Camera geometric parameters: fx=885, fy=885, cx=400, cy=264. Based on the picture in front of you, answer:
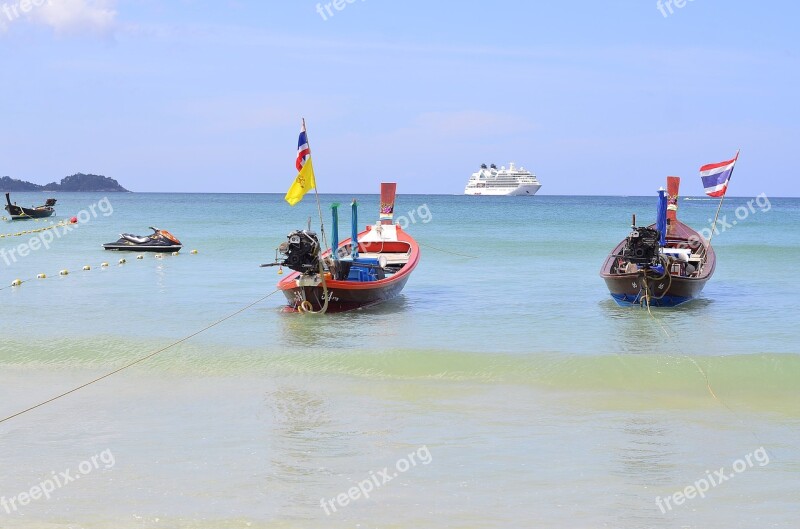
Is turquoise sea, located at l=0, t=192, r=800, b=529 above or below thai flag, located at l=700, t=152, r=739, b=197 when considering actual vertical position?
below

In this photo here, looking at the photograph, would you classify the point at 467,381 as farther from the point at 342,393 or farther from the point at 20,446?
the point at 20,446

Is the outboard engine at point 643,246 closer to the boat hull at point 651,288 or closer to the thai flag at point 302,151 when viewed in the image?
the boat hull at point 651,288

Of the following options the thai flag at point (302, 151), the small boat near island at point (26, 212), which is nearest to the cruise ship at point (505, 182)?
the small boat near island at point (26, 212)

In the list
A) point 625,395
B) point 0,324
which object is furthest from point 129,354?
point 625,395

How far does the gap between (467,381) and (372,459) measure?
3910 mm

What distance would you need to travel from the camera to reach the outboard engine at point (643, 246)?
1855cm

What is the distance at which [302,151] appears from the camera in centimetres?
1731

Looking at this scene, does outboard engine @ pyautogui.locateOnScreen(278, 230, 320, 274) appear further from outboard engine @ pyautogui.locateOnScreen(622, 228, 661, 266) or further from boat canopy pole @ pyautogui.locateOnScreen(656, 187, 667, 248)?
boat canopy pole @ pyautogui.locateOnScreen(656, 187, 667, 248)

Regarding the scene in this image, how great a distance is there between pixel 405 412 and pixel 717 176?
12.7 m

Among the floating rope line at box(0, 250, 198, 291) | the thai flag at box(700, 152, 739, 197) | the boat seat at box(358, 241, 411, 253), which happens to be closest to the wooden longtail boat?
the thai flag at box(700, 152, 739, 197)

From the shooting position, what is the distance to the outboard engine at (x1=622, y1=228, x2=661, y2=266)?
1855cm

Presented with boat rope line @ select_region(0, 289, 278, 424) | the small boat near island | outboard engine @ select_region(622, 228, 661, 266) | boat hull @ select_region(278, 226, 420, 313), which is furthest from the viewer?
the small boat near island

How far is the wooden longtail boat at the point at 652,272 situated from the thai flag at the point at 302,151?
7.05 metres

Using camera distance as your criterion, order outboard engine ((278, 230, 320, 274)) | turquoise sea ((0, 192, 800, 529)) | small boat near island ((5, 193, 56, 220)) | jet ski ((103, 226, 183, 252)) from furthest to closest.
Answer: small boat near island ((5, 193, 56, 220)), jet ski ((103, 226, 183, 252)), outboard engine ((278, 230, 320, 274)), turquoise sea ((0, 192, 800, 529))
